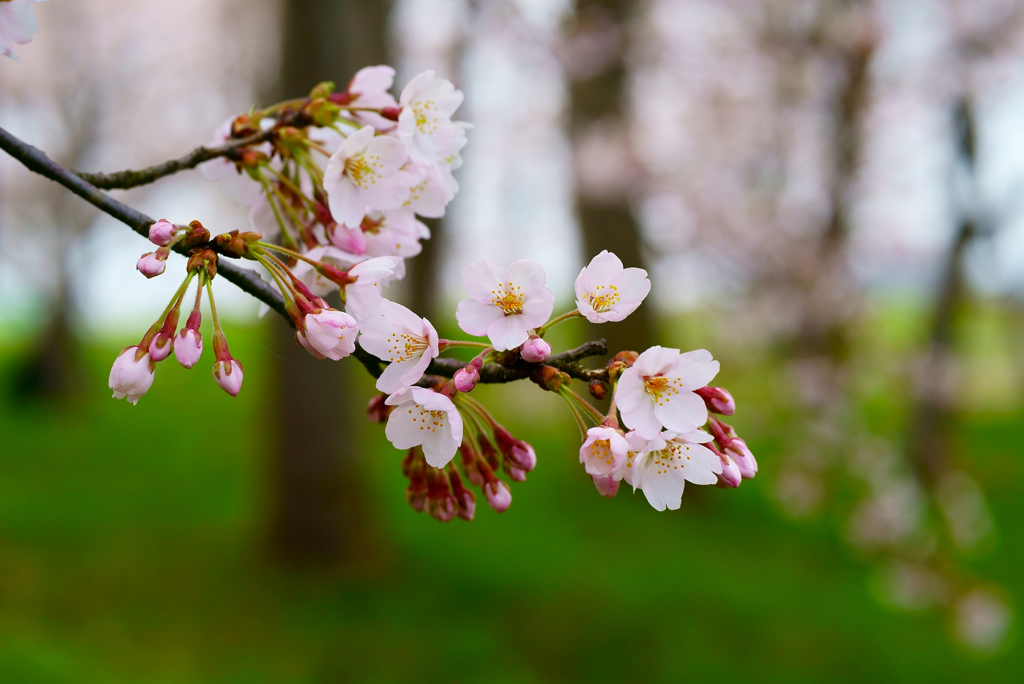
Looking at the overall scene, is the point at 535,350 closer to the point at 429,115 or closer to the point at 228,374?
the point at 228,374

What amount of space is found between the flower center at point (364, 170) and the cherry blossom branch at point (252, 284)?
0.71 feet

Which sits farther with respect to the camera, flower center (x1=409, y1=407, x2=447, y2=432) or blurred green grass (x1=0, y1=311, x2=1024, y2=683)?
blurred green grass (x1=0, y1=311, x2=1024, y2=683)

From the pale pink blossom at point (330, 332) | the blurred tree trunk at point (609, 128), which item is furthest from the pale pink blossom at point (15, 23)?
the blurred tree trunk at point (609, 128)

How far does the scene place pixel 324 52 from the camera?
4.44 meters

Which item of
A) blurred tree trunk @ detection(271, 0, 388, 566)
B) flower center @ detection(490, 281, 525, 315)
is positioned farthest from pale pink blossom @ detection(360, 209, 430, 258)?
blurred tree trunk @ detection(271, 0, 388, 566)

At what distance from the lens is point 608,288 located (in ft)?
2.84

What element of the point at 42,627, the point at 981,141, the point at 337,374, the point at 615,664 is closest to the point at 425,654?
the point at 615,664

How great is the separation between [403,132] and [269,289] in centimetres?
31

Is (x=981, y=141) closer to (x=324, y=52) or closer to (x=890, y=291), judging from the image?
(x=890, y=291)

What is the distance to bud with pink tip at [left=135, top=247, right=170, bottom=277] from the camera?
33.7 inches

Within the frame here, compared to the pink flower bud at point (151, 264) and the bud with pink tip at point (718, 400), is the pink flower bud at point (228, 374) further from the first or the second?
the bud with pink tip at point (718, 400)

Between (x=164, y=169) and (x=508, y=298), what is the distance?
0.61 meters

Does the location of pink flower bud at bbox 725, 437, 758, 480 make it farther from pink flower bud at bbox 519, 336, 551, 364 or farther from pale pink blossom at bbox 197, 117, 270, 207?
pale pink blossom at bbox 197, 117, 270, 207

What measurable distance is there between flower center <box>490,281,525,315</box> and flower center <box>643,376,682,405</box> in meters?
0.17
